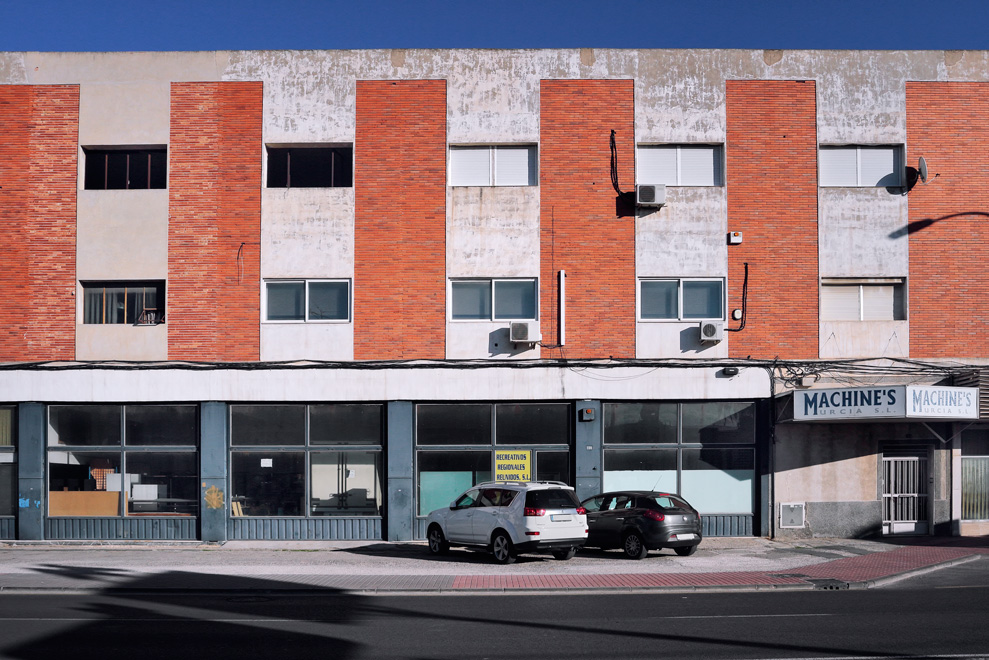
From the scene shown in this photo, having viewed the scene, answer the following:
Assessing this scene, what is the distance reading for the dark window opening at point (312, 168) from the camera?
23188 mm

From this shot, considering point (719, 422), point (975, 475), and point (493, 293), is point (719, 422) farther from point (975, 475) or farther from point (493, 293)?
point (975, 475)

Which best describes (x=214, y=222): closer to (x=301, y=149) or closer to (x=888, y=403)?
(x=301, y=149)

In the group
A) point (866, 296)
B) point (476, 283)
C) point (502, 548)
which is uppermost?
point (476, 283)

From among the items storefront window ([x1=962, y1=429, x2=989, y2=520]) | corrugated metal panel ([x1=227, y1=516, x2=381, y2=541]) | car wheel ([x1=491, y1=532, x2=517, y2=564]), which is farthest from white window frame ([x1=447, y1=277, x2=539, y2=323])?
storefront window ([x1=962, y1=429, x2=989, y2=520])

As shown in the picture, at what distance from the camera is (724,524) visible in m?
22.7

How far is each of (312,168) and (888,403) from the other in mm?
13810

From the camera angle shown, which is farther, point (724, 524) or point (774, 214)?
point (774, 214)

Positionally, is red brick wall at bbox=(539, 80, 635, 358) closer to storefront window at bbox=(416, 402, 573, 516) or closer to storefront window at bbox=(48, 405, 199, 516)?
storefront window at bbox=(416, 402, 573, 516)

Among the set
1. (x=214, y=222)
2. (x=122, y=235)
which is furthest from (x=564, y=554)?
(x=122, y=235)

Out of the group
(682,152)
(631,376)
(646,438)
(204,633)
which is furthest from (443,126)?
(204,633)

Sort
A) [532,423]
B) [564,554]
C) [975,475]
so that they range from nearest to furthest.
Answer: [564,554] < [532,423] < [975,475]

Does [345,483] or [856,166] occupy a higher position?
[856,166]

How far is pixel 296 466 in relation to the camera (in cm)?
2259

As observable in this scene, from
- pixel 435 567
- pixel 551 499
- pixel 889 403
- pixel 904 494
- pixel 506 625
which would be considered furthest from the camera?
pixel 904 494
